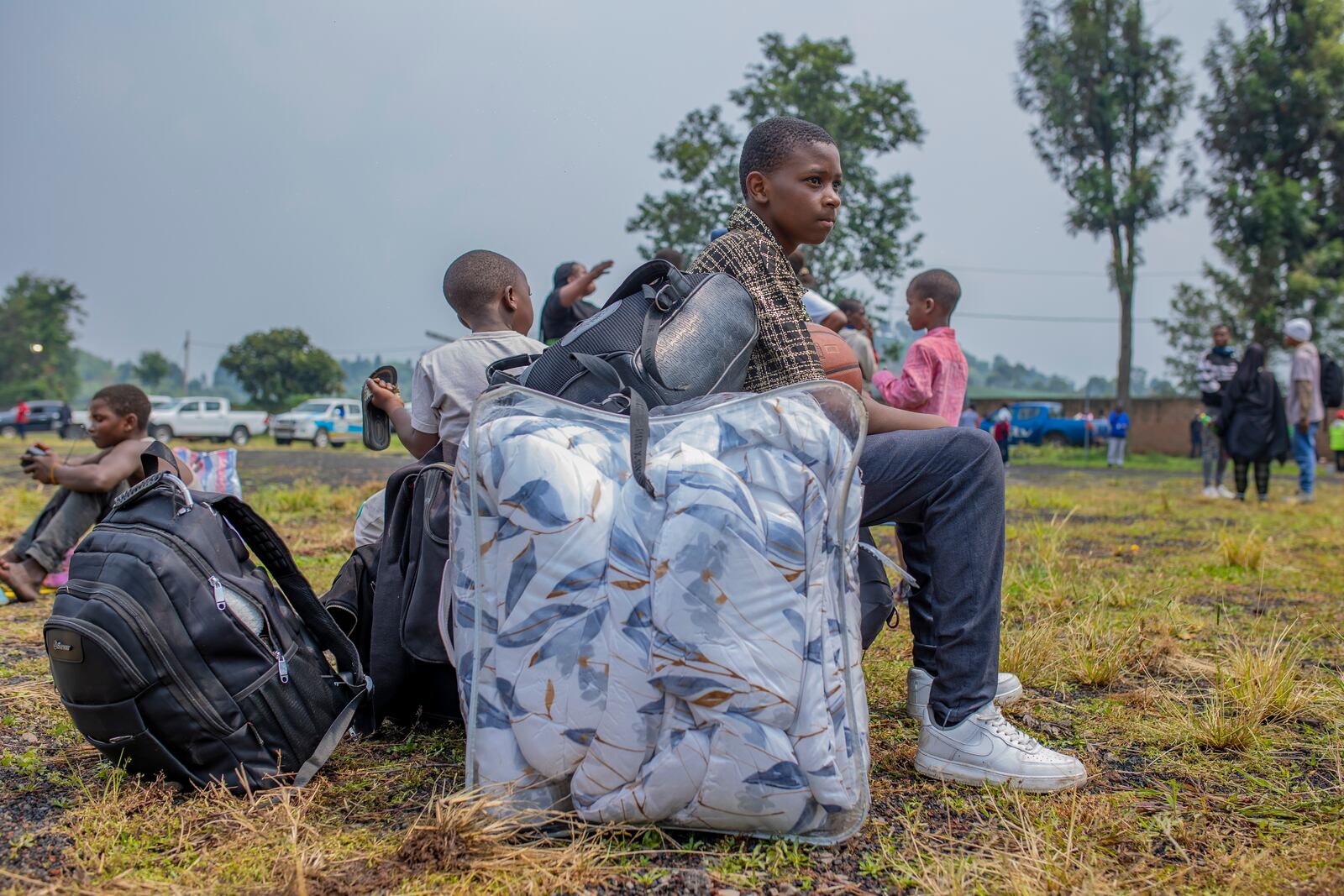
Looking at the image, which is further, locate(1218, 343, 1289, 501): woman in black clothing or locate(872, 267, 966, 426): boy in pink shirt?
locate(1218, 343, 1289, 501): woman in black clothing

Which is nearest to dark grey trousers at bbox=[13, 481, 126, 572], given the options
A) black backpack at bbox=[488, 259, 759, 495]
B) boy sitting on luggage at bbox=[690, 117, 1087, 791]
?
black backpack at bbox=[488, 259, 759, 495]

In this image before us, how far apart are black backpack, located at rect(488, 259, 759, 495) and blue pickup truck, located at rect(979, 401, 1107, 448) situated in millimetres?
29969

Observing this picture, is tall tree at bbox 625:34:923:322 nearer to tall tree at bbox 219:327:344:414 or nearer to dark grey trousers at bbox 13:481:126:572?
dark grey trousers at bbox 13:481:126:572

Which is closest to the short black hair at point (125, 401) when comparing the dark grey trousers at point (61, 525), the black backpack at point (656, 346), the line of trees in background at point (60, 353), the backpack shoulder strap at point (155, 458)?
the dark grey trousers at point (61, 525)

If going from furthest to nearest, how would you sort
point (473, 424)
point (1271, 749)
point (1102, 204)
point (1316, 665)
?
point (1102, 204)
point (1316, 665)
point (1271, 749)
point (473, 424)

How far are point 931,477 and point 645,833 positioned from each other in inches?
39.2

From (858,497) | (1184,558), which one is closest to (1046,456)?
(1184,558)

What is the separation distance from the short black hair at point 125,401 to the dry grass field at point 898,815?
144cm

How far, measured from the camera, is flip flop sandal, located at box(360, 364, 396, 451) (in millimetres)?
2852

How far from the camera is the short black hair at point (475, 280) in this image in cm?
308

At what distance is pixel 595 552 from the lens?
1.80 m

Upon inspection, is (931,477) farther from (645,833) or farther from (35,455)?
(35,455)

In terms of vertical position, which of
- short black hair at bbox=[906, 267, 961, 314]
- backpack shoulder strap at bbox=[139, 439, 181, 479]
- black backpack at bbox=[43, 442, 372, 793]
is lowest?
black backpack at bbox=[43, 442, 372, 793]

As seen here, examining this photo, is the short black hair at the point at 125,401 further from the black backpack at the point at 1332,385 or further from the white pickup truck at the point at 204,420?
the white pickup truck at the point at 204,420
